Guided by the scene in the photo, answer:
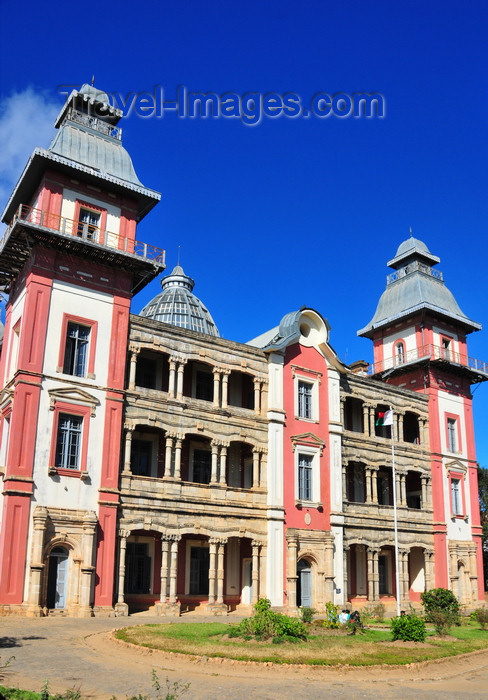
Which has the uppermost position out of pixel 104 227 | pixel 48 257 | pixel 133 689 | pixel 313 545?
pixel 104 227

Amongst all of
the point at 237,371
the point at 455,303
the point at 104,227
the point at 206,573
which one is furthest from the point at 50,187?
the point at 455,303

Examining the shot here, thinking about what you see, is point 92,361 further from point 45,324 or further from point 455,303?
point 455,303

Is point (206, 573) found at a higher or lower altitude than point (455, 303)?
lower

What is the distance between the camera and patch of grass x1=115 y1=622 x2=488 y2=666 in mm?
16781

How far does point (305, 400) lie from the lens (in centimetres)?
3697

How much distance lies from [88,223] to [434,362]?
2391cm

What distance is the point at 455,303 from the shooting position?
157 ft

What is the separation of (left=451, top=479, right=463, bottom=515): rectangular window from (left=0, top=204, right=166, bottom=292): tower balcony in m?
24.7

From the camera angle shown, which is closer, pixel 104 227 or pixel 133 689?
pixel 133 689

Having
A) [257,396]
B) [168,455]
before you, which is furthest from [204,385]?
[168,455]

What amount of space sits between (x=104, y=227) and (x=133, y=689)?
876 inches

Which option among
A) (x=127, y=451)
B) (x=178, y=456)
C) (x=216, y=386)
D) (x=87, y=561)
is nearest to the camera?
(x=87, y=561)

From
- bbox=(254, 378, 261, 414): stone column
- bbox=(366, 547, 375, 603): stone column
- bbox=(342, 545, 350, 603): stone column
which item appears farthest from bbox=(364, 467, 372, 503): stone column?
bbox=(254, 378, 261, 414): stone column

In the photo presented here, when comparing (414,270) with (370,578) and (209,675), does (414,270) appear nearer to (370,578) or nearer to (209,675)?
(370,578)
